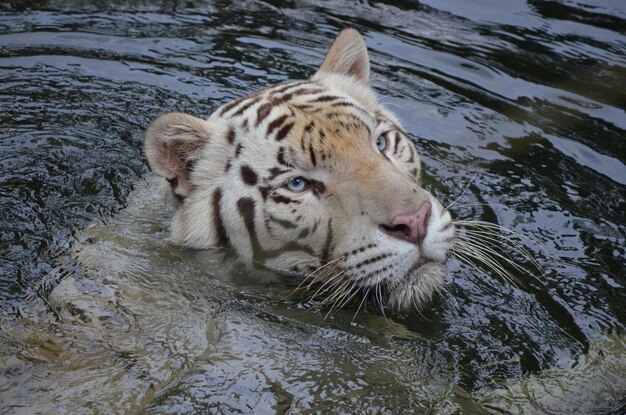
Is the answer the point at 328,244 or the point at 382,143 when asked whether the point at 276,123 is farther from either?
the point at 328,244

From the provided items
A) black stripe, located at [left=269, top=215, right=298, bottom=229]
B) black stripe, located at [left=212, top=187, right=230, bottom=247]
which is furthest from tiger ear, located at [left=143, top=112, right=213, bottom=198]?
black stripe, located at [left=269, top=215, right=298, bottom=229]

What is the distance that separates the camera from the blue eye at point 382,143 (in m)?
3.60

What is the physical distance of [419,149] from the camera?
5.06m

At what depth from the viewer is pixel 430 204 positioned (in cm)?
309

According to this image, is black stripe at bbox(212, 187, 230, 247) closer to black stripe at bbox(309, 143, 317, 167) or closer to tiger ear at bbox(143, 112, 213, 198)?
tiger ear at bbox(143, 112, 213, 198)

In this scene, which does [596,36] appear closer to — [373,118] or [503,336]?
[373,118]

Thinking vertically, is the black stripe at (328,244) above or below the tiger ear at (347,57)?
below

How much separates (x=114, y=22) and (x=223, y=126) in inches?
119

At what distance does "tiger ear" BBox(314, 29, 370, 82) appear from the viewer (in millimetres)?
4094

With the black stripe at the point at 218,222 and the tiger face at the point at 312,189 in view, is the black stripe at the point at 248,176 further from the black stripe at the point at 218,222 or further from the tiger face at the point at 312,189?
the black stripe at the point at 218,222

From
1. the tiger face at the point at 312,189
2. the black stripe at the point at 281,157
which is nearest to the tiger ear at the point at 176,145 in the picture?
the tiger face at the point at 312,189

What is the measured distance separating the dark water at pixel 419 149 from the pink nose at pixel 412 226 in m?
0.43

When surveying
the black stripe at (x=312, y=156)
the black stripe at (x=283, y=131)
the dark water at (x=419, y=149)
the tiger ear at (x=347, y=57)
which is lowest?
the dark water at (x=419, y=149)

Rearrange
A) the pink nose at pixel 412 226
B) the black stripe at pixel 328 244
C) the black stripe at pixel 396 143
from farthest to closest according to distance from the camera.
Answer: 1. the black stripe at pixel 396 143
2. the black stripe at pixel 328 244
3. the pink nose at pixel 412 226
